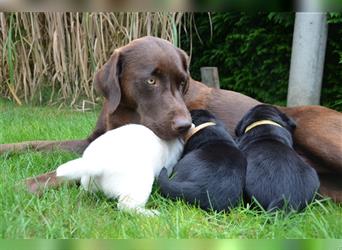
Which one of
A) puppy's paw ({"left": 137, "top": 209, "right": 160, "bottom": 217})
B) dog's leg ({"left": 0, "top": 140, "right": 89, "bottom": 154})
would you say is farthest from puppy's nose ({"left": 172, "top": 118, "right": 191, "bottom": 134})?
dog's leg ({"left": 0, "top": 140, "right": 89, "bottom": 154})

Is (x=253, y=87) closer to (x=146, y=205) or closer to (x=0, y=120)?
(x=0, y=120)

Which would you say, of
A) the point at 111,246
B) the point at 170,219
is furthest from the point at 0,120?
the point at 111,246

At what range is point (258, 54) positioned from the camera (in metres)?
5.72

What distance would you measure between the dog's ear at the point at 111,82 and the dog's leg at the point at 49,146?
2.06 ft

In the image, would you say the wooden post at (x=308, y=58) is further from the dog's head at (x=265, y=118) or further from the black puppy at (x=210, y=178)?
the black puppy at (x=210, y=178)

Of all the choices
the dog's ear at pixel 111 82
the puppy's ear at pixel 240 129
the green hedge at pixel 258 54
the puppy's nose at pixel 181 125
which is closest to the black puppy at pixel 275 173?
the puppy's ear at pixel 240 129

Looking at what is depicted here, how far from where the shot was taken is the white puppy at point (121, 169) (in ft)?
6.67

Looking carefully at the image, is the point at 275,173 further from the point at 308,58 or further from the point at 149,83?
the point at 308,58

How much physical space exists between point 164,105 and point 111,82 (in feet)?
1.22

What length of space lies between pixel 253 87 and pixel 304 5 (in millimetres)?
5408

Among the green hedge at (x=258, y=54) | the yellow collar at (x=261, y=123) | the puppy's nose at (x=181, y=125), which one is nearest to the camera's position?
the puppy's nose at (x=181, y=125)

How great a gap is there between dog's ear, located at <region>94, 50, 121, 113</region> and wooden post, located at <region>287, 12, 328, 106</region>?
7.88 ft

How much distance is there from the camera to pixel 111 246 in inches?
25.4

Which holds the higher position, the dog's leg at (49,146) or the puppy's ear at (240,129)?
the puppy's ear at (240,129)
